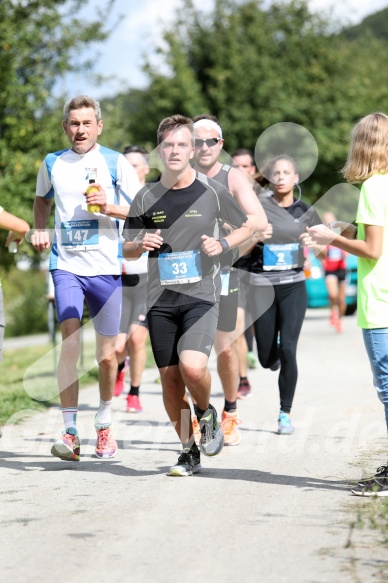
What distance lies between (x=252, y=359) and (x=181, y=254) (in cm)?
665

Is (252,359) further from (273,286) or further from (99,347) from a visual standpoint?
(99,347)

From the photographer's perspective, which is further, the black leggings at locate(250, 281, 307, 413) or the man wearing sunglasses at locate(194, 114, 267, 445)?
the black leggings at locate(250, 281, 307, 413)

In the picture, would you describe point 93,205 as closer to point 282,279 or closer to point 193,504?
point 193,504

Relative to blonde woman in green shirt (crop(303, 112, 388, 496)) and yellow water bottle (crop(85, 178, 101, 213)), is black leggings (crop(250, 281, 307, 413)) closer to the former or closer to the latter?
yellow water bottle (crop(85, 178, 101, 213))

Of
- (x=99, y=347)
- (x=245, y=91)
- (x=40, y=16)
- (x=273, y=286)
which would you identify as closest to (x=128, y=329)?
(x=273, y=286)

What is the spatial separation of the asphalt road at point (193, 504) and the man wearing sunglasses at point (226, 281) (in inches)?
12.2

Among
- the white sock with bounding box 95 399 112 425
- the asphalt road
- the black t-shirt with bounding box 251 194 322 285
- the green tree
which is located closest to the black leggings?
the black t-shirt with bounding box 251 194 322 285

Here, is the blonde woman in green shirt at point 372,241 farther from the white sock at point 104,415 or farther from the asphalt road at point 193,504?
the white sock at point 104,415

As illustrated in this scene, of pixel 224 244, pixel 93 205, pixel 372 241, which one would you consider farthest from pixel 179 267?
pixel 372 241

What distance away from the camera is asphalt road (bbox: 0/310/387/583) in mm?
4297

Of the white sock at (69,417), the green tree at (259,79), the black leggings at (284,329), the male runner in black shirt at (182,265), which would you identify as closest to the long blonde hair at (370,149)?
the male runner in black shirt at (182,265)

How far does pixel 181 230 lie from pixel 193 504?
1647 millimetres

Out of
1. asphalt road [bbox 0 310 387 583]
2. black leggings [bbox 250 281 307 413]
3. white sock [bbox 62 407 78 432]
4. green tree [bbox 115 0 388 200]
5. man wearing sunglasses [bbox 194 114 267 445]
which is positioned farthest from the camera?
green tree [bbox 115 0 388 200]

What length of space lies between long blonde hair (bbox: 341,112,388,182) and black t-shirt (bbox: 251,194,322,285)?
2.78m
